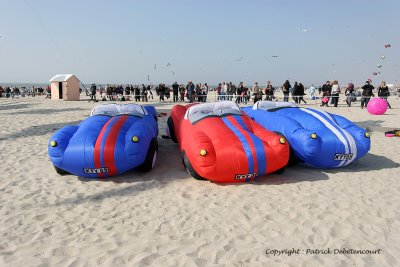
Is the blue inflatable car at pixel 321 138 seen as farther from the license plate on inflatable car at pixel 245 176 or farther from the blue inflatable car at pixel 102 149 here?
the blue inflatable car at pixel 102 149

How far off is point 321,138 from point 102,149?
410 cm

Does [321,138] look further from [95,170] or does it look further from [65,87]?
[65,87]

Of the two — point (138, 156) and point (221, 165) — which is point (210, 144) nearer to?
point (221, 165)

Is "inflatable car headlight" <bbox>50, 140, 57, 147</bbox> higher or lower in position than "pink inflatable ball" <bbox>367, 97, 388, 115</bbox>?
lower

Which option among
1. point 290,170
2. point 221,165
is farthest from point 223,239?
point 290,170

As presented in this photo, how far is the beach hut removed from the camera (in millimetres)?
24844

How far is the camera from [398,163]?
6.93m

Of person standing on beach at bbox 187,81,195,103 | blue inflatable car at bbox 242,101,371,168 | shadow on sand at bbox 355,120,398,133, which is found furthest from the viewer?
person standing on beach at bbox 187,81,195,103

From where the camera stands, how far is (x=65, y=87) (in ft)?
81.6

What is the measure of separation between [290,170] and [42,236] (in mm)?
4567

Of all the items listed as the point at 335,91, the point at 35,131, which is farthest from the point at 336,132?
the point at 335,91

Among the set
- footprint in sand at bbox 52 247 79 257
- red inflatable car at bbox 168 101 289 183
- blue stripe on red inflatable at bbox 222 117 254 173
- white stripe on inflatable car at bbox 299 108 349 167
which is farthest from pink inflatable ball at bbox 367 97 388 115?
footprint in sand at bbox 52 247 79 257

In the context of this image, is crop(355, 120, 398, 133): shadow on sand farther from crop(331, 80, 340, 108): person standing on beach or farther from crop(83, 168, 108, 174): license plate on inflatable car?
crop(83, 168, 108, 174): license plate on inflatable car

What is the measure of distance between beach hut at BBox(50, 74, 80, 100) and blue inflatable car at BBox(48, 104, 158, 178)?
2067 cm
